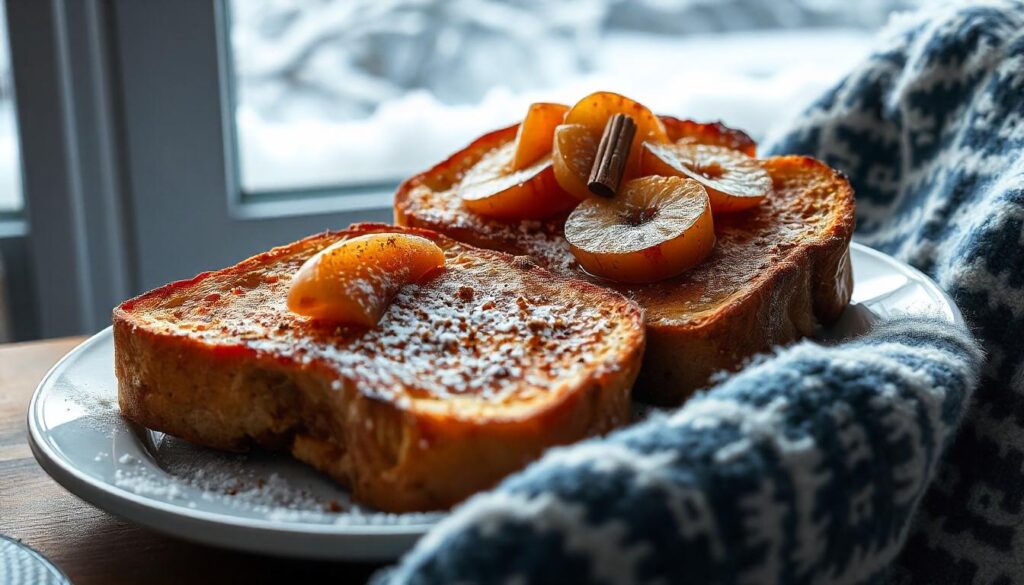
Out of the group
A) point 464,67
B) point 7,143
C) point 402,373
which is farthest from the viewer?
point 464,67

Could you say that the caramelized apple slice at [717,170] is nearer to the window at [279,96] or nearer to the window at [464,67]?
the window at [279,96]

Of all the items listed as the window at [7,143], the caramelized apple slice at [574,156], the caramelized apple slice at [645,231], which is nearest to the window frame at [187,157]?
the window at [7,143]

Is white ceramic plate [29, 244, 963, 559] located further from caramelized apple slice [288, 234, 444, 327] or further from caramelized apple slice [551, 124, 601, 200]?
caramelized apple slice [551, 124, 601, 200]

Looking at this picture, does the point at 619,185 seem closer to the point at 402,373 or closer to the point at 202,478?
the point at 402,373

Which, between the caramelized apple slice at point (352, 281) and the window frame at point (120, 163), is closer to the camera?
the caramelized apple slice at point (352, 281)

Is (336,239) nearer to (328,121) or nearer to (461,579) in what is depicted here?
(461,579)

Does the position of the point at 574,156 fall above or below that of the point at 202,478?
above

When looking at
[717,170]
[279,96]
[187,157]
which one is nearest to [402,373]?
[717,170]

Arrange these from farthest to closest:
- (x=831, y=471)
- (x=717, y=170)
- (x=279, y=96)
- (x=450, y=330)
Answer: (x=279, y=96)
(x=717, y=170)
(x=450, y=330)
(x=831, y=471)
